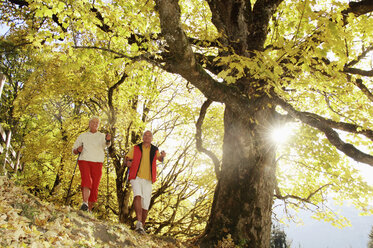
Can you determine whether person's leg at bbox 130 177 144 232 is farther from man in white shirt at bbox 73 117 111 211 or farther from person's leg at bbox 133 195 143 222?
man in white shirt at bbox 73 117 111 211

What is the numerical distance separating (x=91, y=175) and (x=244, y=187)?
3.30m

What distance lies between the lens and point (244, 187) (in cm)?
508

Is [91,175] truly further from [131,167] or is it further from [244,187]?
[244,187]

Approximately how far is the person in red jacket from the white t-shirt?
2.20ft

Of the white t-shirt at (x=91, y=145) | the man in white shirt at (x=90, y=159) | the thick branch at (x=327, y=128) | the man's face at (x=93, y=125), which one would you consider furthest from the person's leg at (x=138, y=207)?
the thick branch at (x=327, y=128)

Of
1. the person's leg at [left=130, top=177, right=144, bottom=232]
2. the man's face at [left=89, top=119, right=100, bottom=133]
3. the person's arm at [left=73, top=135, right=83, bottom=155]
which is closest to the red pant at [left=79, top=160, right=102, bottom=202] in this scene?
the person's arm at [left=73, top=135, right=83, bottom=155]

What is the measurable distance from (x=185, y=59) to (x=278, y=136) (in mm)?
2858

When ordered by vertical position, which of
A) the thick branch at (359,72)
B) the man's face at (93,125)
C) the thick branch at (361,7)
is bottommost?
the man's face at (93,125)

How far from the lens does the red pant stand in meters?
5.57

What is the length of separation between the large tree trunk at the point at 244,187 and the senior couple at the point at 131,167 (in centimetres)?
145

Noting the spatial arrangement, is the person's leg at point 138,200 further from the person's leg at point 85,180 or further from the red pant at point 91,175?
the person's leg at point 85,180

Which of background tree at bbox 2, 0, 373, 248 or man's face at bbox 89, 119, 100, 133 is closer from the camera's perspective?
background tree at bbox 2, 0, 373, 248

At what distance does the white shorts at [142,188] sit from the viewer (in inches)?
216

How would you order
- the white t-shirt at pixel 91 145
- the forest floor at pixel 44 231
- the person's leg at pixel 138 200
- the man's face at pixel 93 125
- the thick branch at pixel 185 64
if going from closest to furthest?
1. the forest floor at pixel 44 231
2. the thick branch at pixel 185 64
3. the person's leg at pixel 138 200
4. the white t-shirt at pixel 91 145
5. the man's face at pixel 93 125
